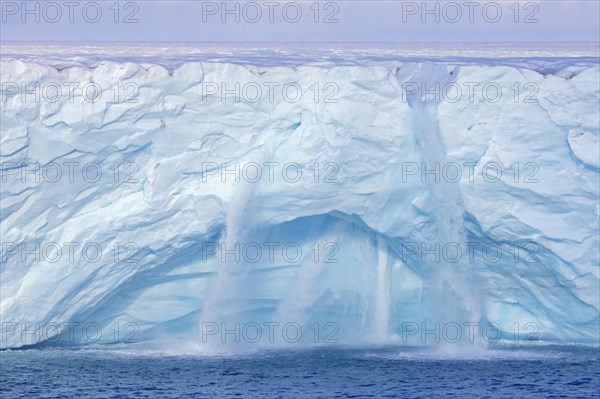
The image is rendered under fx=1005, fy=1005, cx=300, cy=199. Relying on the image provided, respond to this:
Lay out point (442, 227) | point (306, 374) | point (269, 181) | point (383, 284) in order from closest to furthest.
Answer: point (306, 374) < point (269, 181) < point (442, 227) < point (383, 284)

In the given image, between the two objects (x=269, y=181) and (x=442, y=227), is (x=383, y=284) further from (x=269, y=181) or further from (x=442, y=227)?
(x=269, y=181)

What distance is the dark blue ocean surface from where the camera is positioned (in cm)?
1164

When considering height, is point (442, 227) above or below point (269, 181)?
below

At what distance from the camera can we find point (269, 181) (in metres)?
13.7

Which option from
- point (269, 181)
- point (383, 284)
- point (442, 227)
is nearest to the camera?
point (269, 181)

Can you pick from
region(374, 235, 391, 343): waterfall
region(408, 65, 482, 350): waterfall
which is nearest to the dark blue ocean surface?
region(374, 235, 391, 343): waterfall

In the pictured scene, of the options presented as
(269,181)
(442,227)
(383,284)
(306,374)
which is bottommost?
(306,374)

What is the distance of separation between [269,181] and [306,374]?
2.74 metres

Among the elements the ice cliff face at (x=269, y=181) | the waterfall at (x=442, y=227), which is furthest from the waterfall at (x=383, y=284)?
the waterfall at (x=442, y=227)

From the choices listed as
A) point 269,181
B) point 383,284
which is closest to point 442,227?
point 383,284

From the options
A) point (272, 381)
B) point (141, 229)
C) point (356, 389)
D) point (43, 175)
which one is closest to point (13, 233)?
point (43, 175)

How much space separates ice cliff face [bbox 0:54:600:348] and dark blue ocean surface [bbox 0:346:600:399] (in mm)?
852

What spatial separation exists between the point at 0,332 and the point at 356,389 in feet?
16.4

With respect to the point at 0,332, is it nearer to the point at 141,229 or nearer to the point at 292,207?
the point at 141,229
